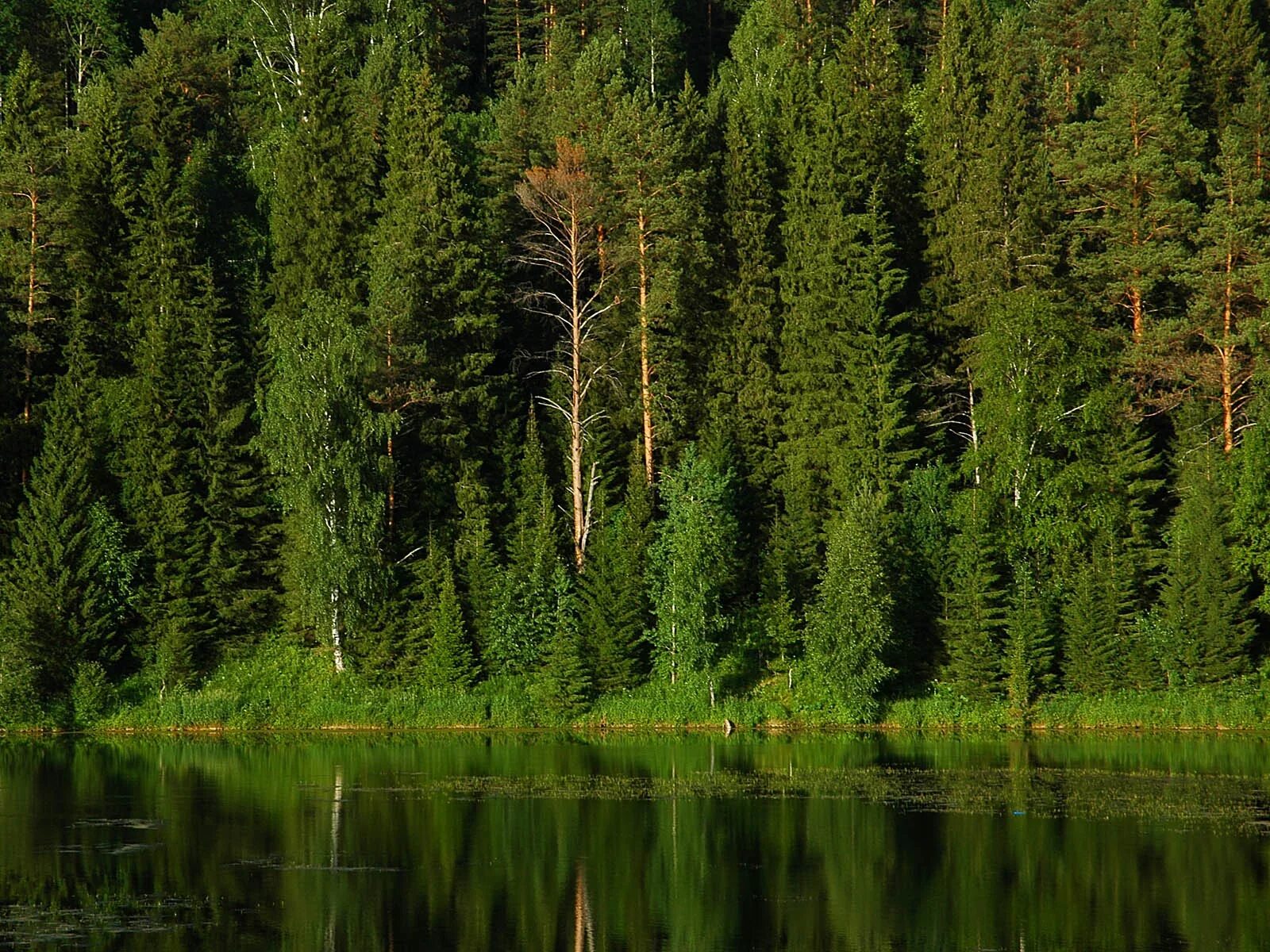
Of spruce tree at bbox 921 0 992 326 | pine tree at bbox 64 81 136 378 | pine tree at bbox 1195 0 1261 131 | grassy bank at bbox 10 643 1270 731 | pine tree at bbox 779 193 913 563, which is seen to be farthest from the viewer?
pine tree at bbox 1195 0 1261 131

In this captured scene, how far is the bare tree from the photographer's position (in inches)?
2906

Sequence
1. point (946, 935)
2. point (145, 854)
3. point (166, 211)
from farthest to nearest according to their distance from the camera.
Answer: point (166, 211) < point (145, 854) < point (946, 935)

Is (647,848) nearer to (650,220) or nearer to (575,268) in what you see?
(575,268)

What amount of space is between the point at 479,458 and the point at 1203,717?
3322 centimetres

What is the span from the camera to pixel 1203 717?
63.3 meters

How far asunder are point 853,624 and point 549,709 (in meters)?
13.0

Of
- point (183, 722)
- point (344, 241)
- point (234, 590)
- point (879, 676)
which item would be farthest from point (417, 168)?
point (879, 676)

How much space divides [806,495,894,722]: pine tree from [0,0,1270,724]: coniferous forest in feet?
0.58

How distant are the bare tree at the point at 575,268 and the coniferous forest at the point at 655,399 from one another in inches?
10.1

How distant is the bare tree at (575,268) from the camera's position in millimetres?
73812

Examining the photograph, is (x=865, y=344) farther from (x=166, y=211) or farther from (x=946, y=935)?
(x=946, y=935)

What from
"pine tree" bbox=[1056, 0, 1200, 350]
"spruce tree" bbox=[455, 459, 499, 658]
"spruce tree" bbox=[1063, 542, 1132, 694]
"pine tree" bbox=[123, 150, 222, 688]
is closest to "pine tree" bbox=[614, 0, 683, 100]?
"pine tree" bbox=[1056, 0, 1200, 350]

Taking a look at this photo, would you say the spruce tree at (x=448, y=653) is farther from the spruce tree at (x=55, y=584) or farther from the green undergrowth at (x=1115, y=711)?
the green undergrowth at (x=1115, y=711)

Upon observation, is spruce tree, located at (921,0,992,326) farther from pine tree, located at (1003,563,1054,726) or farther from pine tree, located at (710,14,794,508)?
pine tree, located at (1003,563,1054,726)
